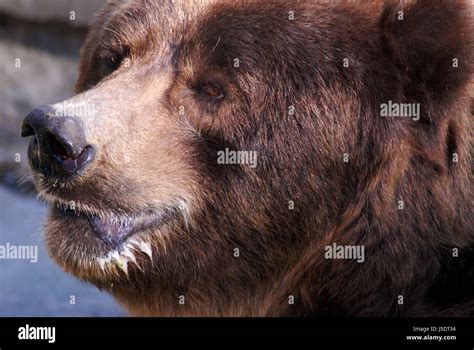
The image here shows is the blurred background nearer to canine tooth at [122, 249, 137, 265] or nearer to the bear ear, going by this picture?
canine tooth at [122, 249, 137, 265]

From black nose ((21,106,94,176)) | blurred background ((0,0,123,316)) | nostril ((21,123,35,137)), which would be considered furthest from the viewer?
blurred background ((0,0,123,316))

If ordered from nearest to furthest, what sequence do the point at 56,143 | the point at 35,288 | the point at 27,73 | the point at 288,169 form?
the point at 56,143
the point at 288,169
the point at 35,288
the point at 27,73

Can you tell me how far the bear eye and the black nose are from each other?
→ 1.70ft

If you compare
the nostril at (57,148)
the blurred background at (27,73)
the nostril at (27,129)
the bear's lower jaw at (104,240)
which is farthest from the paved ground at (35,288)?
the nostril at (57,148)

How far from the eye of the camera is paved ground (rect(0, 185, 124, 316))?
234 inches

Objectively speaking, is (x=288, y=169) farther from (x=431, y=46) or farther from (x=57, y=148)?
(x=57, y=148)

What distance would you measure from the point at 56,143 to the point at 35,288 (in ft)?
10.1

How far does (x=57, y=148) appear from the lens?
10.8 ft

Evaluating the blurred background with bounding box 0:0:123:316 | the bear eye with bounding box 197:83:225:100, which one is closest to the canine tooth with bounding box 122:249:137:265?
the bear eye with bounding box 197:83:225:100

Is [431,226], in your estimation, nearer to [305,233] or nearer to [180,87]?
[305,233]

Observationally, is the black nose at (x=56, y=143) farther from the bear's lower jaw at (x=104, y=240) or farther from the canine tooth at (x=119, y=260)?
the canine tooth at (x=119, y=260)

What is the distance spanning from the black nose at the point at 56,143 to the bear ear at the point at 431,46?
1.13m

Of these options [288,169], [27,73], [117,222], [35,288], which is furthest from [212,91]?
[27,73]

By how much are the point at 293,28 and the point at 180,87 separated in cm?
46
